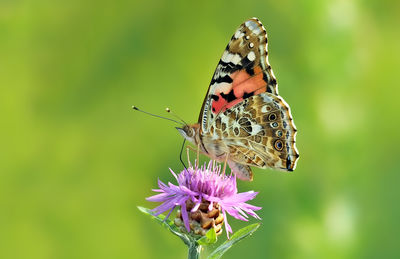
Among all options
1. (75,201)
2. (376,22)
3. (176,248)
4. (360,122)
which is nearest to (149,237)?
(176,248)

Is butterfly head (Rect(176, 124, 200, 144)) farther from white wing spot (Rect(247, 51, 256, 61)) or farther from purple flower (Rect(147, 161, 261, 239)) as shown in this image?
white wing spot (Rect(247, 51, 256, 61))

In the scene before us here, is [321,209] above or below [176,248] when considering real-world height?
above

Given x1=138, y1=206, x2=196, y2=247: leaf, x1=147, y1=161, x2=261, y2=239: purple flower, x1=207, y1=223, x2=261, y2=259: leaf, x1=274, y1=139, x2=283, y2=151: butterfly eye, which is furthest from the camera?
x1=274, y1=139, x2=283, y2=151: butterfly eye

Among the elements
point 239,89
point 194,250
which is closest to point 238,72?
point 239,89

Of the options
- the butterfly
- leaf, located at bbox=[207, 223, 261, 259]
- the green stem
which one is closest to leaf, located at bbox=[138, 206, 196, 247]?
the green stem

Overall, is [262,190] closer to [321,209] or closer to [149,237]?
[321,209]

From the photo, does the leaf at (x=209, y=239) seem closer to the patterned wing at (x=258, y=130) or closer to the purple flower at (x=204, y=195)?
the purple flower at (x=204, y=195)
